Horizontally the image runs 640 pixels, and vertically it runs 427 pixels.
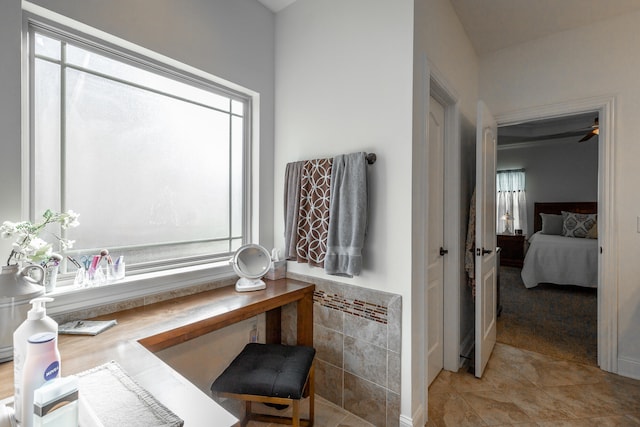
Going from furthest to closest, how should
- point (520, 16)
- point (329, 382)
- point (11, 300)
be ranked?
point (520, 16)
point (329, 382)
point (11, 300)

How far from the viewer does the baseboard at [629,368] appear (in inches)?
85.0

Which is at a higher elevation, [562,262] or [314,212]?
[314,212]

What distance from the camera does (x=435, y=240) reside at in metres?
2.13

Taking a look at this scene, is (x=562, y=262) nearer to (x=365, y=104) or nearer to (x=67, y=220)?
(x=365, y=104)

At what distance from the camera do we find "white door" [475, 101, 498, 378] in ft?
7.06

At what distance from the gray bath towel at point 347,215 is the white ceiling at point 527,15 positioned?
147cm

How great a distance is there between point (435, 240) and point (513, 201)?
545cm

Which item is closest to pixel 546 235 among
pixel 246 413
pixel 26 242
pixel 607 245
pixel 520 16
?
pixel 607 245

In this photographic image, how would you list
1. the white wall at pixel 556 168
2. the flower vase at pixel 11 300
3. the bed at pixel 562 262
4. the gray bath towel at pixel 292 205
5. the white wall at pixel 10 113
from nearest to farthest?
1. the flower vase at pixel 11 300
2. the white wall at pixel 10 113
3. the gray bath towel at pixel 292 205
4. the bed at pixel 562 262
5. the white wall at pixel 556 168

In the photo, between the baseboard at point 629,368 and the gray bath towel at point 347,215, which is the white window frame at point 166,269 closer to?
the gray bath towel at point 347,215

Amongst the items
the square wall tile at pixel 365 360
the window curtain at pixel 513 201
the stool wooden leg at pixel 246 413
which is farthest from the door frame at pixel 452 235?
the window curtain at pixel 513 201

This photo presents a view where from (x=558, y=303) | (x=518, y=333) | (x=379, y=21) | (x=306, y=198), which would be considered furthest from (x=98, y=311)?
(x=558, y=303)

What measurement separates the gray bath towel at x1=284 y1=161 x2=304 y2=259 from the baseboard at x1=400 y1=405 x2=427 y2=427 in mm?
1082

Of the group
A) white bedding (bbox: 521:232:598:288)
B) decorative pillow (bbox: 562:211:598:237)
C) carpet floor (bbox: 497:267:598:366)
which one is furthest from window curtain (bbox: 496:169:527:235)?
carpet floor (bbox: 497:267:598:366)
